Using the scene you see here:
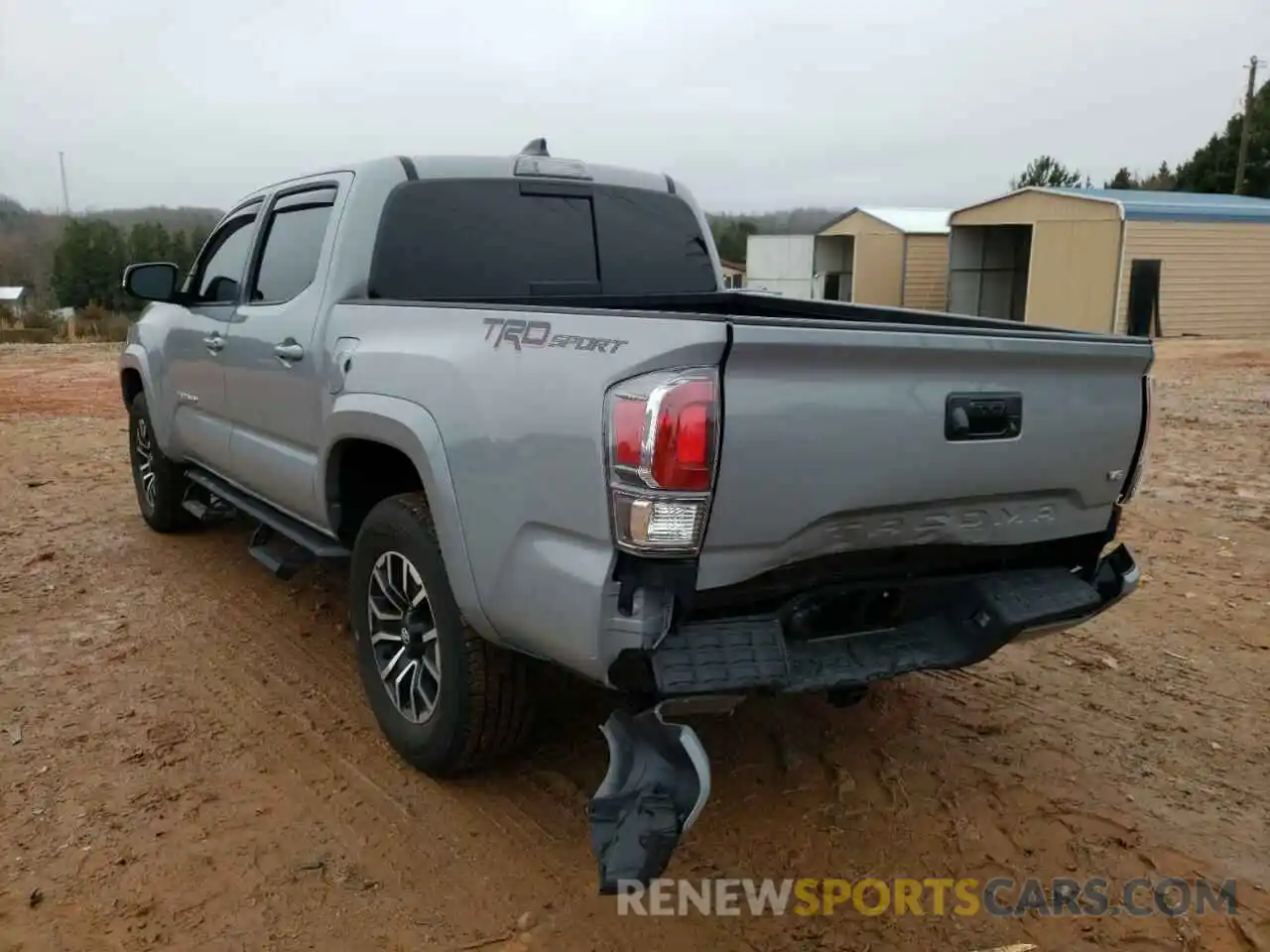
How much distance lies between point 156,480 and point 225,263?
1.72 metres

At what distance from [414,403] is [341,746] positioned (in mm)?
1393

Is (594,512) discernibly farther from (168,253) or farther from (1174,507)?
(168,253)

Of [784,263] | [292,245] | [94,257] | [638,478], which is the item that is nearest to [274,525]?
[292,245]

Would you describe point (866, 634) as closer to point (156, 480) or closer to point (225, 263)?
point (225, 263)

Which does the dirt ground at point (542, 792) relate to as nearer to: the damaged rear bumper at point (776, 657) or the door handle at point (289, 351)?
the damaged rear bumper at point (776, 657)

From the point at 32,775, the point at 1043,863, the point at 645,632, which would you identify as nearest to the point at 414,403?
the point at 645,632

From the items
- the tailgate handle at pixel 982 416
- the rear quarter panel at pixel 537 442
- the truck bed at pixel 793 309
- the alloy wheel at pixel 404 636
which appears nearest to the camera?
the rear quarter panel at pixel 537 442

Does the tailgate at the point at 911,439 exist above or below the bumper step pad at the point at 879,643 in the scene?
above

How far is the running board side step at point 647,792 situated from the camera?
2391mm

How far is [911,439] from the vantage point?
8.83 feet

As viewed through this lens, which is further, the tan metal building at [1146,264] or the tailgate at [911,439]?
the tan metal building at [1146,264]

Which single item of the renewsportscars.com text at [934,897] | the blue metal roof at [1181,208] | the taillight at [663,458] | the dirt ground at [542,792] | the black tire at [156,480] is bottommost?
the renewsportscars.com text at [934,897]

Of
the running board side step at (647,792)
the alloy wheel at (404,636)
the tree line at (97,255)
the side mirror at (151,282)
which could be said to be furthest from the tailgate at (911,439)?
the tree line at (97,255)

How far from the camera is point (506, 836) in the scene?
125 inches
